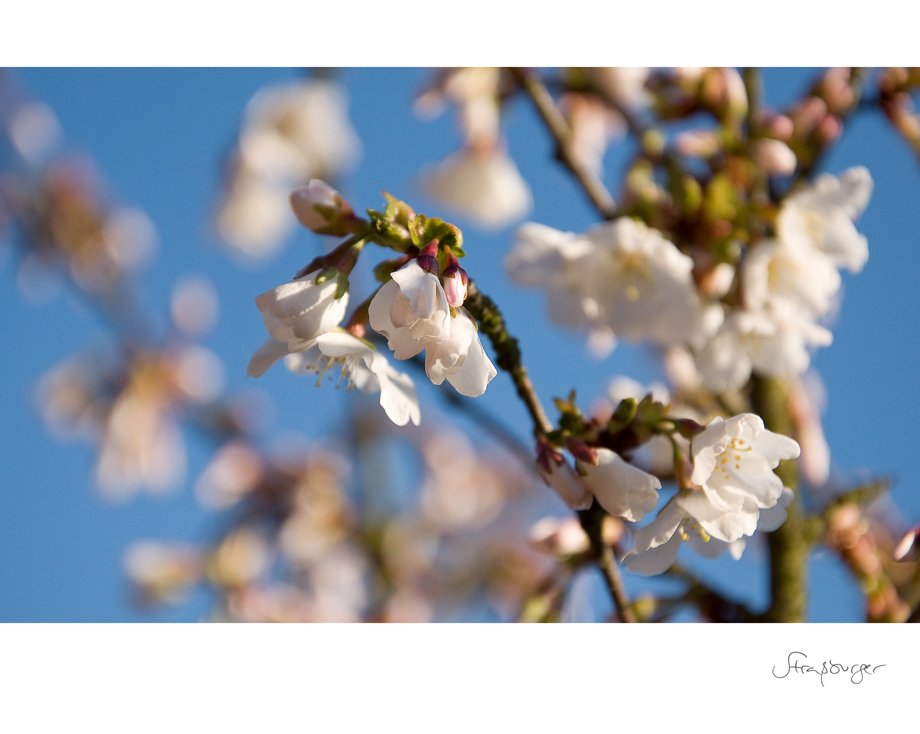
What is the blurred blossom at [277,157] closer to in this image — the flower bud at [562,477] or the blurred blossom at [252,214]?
the blurred blossom at [252,214]

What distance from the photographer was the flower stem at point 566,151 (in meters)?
0.96

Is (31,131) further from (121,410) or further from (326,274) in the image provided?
(326,274)

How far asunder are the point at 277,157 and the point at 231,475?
3.16 feet

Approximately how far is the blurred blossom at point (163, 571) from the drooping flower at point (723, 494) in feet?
5.26

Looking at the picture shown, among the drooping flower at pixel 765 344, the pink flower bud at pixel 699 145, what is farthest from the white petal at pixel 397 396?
the pink flower bud at pixel 699 145

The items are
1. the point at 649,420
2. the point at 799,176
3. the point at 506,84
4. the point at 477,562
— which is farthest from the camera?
the point at 477,562

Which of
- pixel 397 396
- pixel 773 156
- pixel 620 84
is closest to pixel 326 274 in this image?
pixel 397 396
